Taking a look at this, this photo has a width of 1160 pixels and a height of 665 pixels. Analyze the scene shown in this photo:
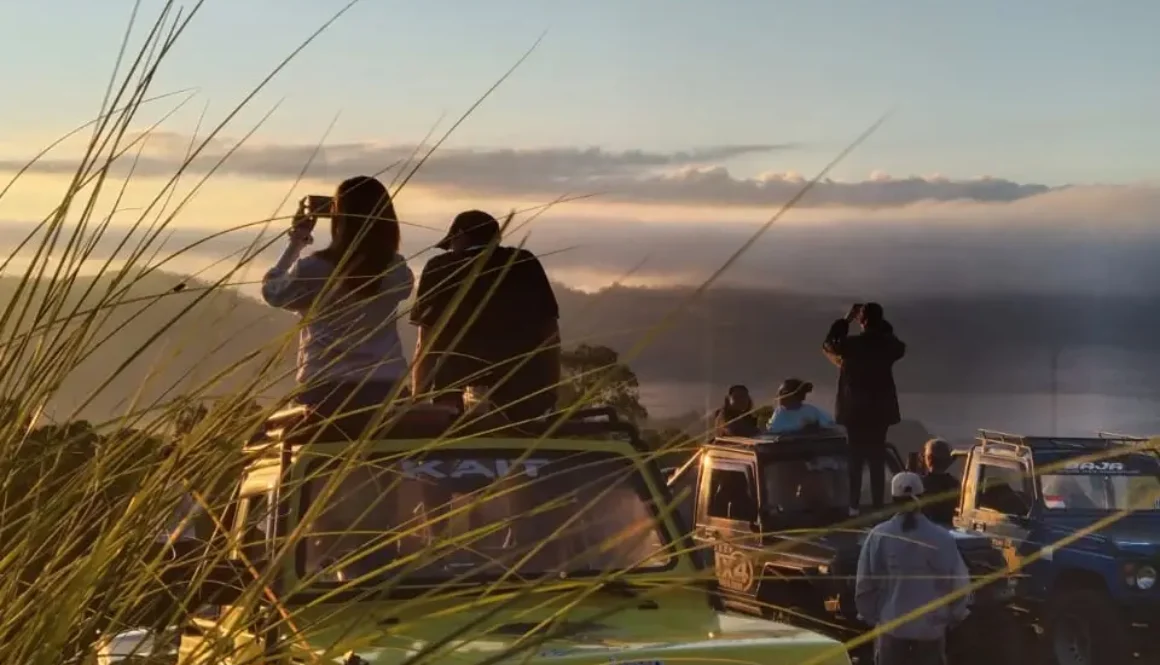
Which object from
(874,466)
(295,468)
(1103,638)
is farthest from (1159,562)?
(295,468)

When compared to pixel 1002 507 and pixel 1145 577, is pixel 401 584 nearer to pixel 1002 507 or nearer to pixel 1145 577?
pixel 1002 507

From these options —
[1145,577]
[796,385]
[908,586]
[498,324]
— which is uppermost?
[498,324]

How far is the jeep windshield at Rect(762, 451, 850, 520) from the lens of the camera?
41.3 feet

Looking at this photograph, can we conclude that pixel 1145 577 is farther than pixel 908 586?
Yes

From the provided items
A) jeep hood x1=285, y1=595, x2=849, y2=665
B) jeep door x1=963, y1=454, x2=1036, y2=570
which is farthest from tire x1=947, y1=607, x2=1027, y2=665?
jeep hood x1=285, y1=595, x2=849, y2=665

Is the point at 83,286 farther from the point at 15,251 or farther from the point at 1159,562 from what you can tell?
the point at 1159,562

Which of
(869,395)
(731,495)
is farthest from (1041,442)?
(731,495)

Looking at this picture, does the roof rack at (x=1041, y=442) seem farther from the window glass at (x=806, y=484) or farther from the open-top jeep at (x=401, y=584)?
the open-top jeep at (x=401, y=584)

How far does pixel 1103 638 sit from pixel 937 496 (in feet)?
35.3

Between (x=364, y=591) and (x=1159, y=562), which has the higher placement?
(x=364, y=591)

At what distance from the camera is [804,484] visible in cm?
1269

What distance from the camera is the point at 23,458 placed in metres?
2.35

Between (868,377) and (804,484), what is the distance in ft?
2.90

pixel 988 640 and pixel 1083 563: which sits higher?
pixel 1083 563
